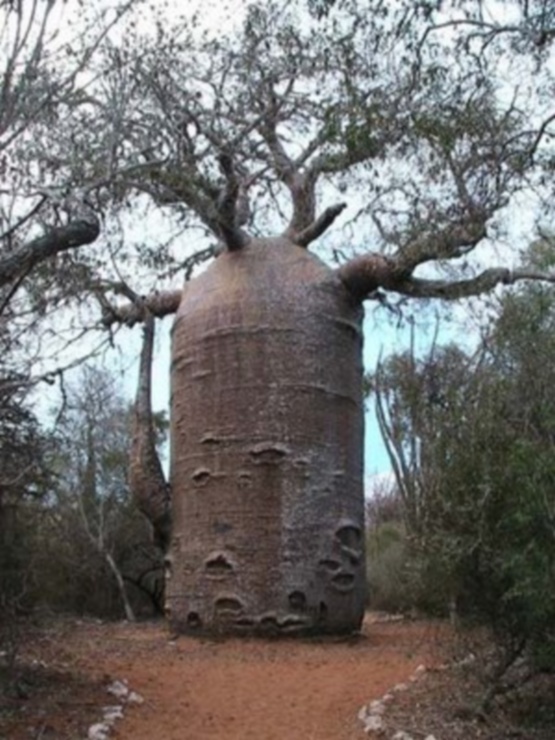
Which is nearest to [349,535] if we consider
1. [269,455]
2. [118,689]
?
[269,455]

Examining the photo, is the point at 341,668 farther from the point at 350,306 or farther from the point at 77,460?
the point at 77,460

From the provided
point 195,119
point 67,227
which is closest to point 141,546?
point 195,119

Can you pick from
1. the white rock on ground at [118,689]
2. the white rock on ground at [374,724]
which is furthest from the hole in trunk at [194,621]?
the white rock on ground at [374,724]

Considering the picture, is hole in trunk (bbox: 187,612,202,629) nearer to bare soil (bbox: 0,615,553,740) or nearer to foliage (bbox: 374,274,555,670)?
bare soil (bbox: 0,615,553,740)

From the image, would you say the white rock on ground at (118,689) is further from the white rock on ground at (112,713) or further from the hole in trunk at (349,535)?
the hole in trunk at (349,535)

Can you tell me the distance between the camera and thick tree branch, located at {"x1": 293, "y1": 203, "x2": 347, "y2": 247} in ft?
32.0

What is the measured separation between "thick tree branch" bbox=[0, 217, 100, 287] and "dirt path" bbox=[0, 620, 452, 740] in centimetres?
230

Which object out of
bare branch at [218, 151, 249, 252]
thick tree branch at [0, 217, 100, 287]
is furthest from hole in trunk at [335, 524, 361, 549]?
thick tree branch at [0, 217, 100, 287]

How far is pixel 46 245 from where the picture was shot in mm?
4398

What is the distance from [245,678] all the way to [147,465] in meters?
3.08

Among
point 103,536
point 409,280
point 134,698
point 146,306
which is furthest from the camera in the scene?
point 103,536

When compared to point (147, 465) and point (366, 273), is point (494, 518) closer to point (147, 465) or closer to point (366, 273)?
point (366, 273)

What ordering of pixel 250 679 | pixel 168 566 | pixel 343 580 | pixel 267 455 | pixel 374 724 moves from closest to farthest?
pixel 374 724
pixel 250 679
pixel 267 455
pixel 343 580
pixel 168 566

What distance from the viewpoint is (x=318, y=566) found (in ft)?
28.6
